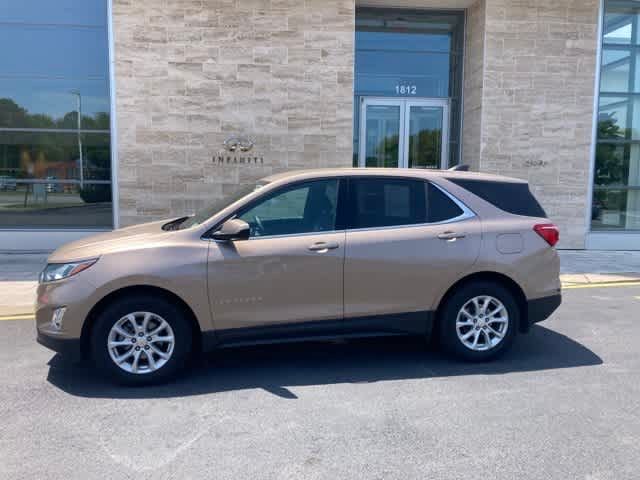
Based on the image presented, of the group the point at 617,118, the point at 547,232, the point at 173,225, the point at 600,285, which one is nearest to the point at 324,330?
the point at 173,225

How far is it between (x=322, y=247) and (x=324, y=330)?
0.71 m

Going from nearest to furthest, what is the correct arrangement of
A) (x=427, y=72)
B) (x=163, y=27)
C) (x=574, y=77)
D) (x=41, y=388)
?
(x=41, y=388) < (x=163, y=27) < (x=574, y=77) < (x=427, y=72)

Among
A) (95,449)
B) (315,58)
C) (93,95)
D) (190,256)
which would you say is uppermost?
(315,58)

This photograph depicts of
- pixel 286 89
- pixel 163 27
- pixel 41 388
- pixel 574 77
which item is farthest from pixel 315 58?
pixel 41 388

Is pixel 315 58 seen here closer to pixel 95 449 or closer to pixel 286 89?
pixel 286 89

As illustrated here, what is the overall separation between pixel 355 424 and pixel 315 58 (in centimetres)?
836

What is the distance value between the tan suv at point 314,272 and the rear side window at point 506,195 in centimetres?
1

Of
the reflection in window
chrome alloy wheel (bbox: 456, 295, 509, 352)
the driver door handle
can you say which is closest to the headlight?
the driver door handle

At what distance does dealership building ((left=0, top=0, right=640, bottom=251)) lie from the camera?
34.2 feet

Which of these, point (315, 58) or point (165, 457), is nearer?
point (165, 457)

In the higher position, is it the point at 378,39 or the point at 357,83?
the point at 378,39

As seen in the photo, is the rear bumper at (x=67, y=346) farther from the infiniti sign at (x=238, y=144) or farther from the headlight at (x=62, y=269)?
the infiniti sign at (x=238, y=144)

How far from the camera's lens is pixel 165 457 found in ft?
11.0

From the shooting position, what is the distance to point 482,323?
16.4ft
